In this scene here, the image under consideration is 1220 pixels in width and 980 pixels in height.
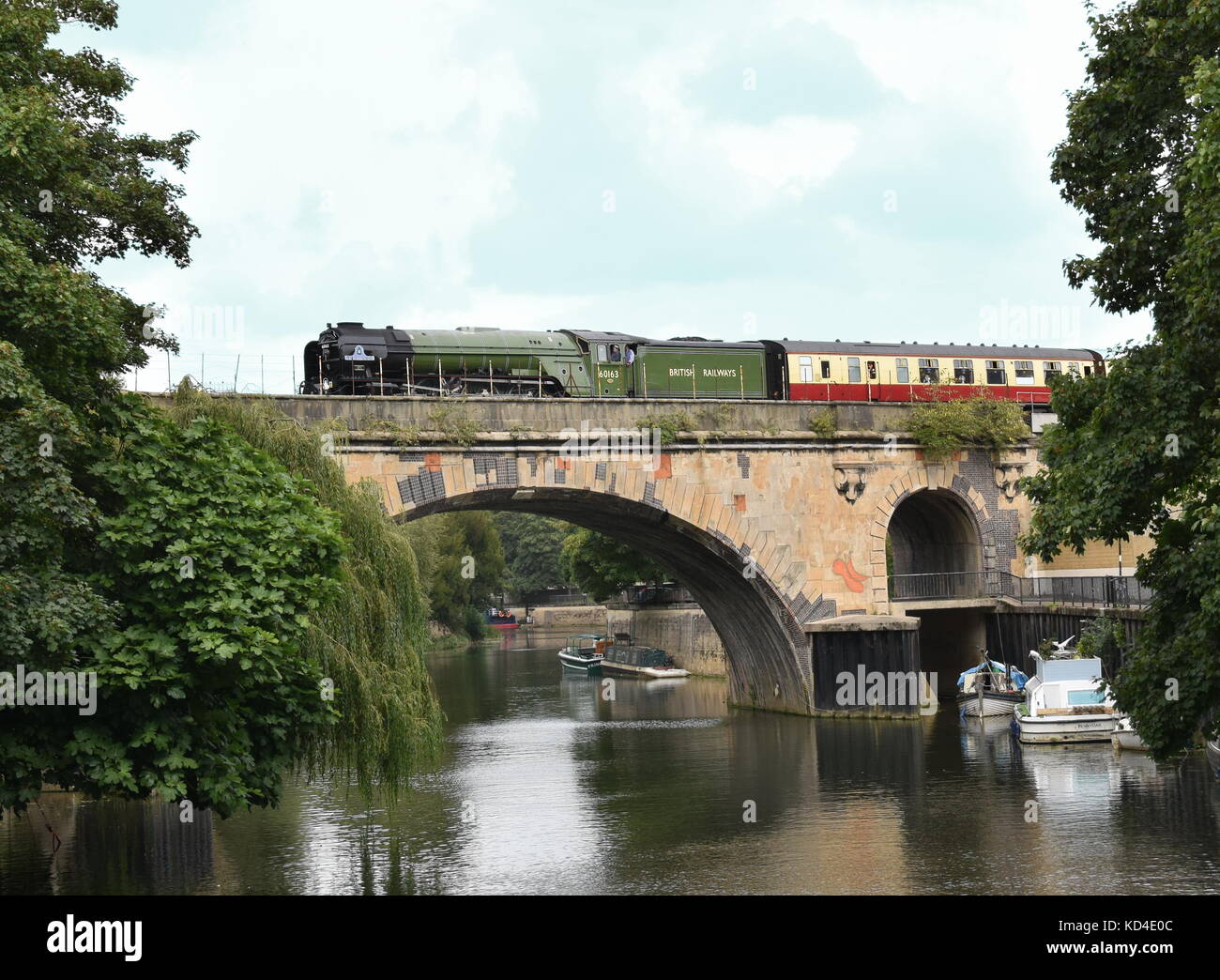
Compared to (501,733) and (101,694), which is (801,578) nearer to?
(501,733)

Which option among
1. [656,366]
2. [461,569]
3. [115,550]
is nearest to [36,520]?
[115,550]

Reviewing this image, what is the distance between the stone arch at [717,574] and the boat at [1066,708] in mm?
6626

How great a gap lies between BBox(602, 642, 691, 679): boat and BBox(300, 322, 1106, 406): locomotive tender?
68.3 ft

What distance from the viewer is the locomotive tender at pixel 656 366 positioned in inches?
1469

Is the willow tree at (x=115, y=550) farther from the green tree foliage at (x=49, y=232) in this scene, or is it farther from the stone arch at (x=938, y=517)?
the stone arch at (x=938, y=517)

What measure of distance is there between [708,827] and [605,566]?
37.5 meters

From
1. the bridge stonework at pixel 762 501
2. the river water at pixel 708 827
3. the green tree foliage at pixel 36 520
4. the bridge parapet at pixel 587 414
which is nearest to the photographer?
the green tree foliage at pixel 36 520

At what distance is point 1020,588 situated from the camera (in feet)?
→ 137

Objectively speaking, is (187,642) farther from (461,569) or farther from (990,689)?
(461,569)

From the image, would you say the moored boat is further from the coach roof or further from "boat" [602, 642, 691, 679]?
"boat" [602, 642, 691, 679]

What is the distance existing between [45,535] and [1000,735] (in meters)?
27.5

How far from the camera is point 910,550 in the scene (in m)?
46.2

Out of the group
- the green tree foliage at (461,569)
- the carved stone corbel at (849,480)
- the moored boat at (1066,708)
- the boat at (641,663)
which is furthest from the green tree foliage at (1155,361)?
the green tree foliage at (461,569)
